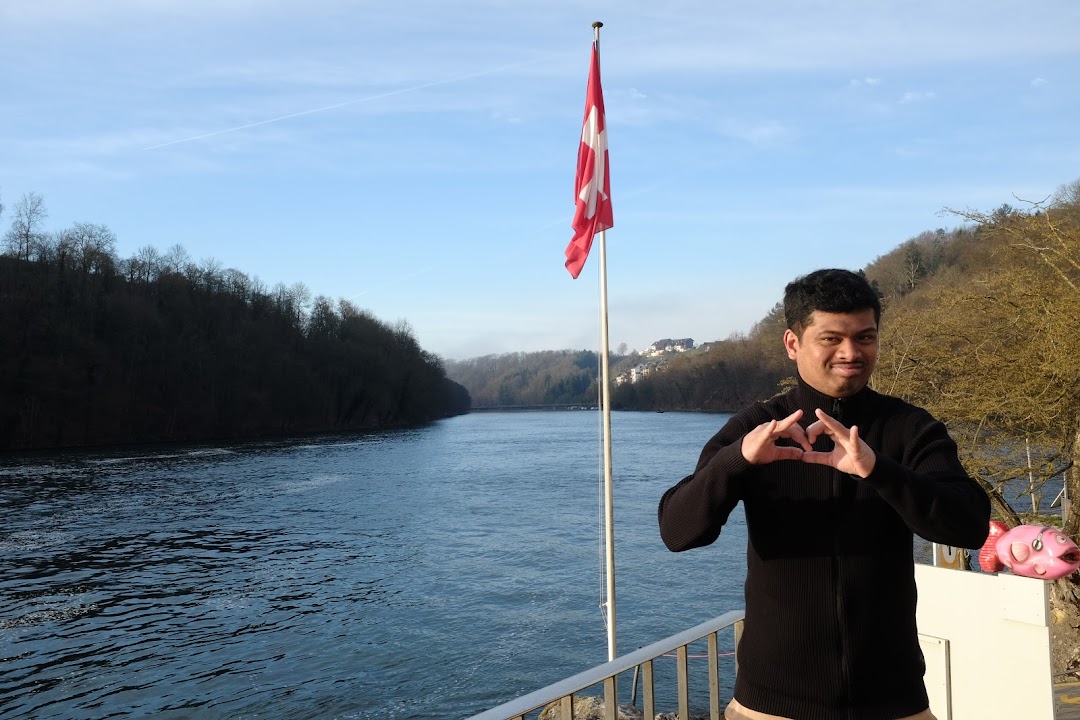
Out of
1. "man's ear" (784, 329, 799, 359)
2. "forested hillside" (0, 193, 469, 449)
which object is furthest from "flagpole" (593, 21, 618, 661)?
"forested hillside" (0, 193, 469, 449)

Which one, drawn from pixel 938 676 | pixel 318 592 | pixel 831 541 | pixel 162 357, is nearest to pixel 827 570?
pixel 831 541

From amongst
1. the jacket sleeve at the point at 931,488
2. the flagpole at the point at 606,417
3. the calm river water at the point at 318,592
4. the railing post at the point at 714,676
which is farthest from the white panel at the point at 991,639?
the calm river water at the point at 318,592

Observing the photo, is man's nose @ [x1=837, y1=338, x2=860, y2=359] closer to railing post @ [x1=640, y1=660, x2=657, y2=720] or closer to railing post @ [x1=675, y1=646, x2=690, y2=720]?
railing post @ [x1=640, y1=660, x2=657, y2=720]

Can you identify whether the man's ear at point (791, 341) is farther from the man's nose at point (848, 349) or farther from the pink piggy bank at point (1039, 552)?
the pink piggy bank at point (1039, 552)

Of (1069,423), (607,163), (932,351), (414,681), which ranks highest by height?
(607,163)

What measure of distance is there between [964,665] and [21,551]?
2577 centimetres

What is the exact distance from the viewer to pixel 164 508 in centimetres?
3166

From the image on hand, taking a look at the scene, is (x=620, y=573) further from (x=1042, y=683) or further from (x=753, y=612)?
(x=753, y=612)

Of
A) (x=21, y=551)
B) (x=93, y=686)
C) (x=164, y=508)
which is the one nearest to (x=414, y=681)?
(x=93, y=686)

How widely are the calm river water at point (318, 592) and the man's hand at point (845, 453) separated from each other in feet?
42.3

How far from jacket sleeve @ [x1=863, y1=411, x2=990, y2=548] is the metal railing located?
2.88ft

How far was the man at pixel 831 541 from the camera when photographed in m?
1.95

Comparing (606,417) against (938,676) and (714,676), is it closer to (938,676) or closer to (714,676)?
(938,676)

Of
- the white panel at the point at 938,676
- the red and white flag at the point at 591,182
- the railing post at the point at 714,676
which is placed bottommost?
the white panel at the point at 938,676
